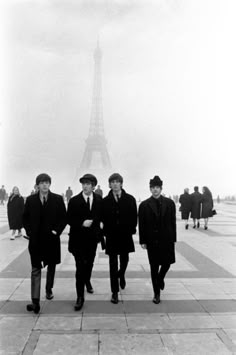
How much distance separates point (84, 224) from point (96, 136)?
60.1 meters

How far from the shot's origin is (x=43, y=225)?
15.5 feet

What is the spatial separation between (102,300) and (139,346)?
1542 mm

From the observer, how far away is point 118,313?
4.30 m

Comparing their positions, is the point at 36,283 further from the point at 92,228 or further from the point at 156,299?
the point at 156,299

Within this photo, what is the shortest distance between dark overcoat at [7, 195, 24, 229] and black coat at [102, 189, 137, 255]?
600cm

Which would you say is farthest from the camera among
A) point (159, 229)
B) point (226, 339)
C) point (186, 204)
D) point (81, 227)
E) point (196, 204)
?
point (186, 204)

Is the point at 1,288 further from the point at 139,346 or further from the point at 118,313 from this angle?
the point at 139,346

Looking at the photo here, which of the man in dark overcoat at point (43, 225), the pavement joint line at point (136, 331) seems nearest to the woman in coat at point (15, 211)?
the man in dark overcoat at point (43, 225)

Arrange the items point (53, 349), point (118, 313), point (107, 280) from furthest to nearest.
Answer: point (107, 280)
point (118, 313)
point (53, 349)

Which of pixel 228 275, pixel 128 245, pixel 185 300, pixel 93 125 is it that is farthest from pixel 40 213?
pixel 93 125

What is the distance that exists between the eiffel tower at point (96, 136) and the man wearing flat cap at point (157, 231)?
5684 cm

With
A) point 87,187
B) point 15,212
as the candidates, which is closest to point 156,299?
point 87,187

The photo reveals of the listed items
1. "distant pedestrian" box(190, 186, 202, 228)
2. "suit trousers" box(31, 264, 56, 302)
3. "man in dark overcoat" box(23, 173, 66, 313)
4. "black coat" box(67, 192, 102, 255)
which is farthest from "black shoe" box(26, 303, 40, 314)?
"distant pedestrian" box(190, 186, 202, 228)

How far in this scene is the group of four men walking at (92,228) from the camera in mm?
4715
